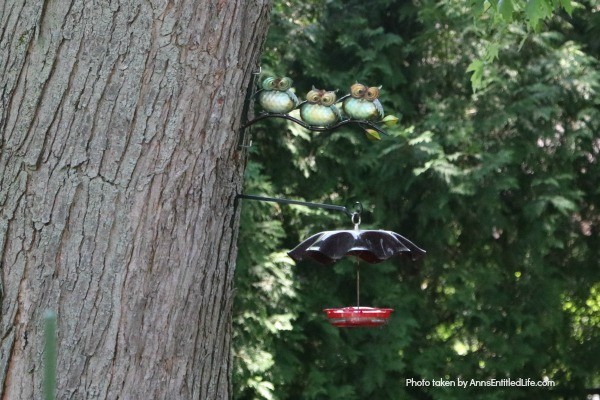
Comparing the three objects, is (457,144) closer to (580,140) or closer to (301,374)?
(580,140)

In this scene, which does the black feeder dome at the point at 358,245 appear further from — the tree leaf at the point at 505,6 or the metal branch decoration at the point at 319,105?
the tree leaf at the point at 505,6

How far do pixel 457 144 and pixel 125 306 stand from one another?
4.24m

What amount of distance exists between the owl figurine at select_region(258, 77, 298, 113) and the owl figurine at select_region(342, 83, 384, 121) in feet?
0.54

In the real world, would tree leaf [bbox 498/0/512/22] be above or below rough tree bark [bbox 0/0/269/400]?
above

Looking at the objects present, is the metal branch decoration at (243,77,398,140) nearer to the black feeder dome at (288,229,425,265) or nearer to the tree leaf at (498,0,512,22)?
the black feeder dome at (288,229,425,265)

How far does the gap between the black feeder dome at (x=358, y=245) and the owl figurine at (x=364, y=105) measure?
318 mm

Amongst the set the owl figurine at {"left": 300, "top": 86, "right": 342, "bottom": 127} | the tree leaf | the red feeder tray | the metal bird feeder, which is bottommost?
the red feeder tray

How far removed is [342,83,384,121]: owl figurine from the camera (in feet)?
8.27

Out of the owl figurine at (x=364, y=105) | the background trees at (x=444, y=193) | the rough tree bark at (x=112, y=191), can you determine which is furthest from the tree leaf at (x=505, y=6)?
the background trees at (x=444, y=193)

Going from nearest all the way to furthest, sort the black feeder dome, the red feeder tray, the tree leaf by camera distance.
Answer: the black feeder dome → the red feeder tray → the tree leaf

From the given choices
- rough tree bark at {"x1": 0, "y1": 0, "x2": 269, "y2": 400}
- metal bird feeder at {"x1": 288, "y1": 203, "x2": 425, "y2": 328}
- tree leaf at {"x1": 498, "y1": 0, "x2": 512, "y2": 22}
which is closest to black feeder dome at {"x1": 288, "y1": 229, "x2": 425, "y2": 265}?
metal bird feeder at {"x1": 288, "y1": 203, "x2": 425, "y2": 328}

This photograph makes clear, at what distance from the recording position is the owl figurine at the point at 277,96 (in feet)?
8.18

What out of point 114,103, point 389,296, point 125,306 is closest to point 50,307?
point 125,306

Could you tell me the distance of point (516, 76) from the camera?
20.0 feet
